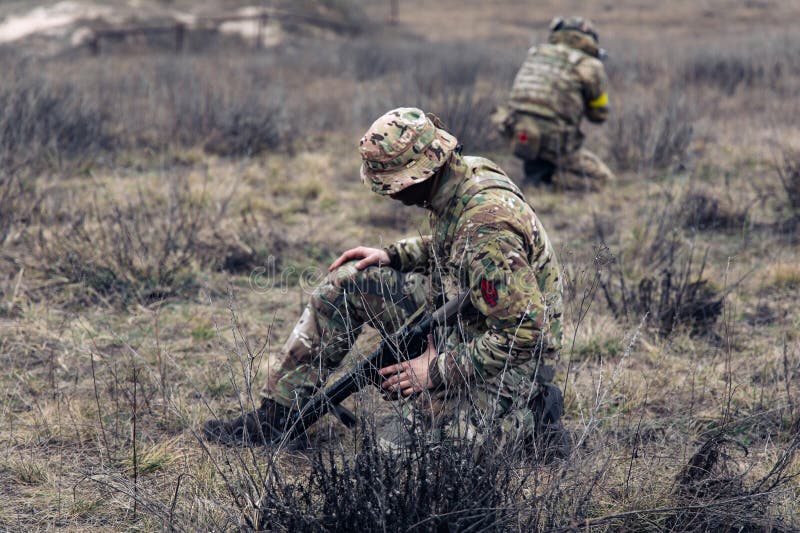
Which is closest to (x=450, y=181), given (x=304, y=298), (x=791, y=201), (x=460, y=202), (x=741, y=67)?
(x=460, y=202)

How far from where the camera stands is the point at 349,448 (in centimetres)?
297

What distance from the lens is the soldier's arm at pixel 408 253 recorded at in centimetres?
308

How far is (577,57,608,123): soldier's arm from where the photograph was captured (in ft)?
22.1

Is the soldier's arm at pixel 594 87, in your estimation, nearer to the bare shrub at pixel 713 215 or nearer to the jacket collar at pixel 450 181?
the bare shrub at pixel 713 215

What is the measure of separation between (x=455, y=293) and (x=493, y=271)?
42cm

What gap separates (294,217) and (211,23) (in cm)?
1361

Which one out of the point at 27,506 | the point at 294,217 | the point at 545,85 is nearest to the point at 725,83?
the point at 545,85

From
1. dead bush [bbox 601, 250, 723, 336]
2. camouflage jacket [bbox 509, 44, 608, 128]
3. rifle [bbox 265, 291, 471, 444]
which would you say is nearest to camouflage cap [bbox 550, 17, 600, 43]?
camouflage jacket [bbox 509, 44, 608, 128]

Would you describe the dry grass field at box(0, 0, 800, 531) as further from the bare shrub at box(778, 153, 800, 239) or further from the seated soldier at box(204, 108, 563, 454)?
the seated soldier at box(204, 108, 563, 454)

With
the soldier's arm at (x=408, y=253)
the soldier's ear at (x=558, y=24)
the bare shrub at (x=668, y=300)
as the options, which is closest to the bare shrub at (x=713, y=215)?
the bare shrub at (x=668, y=300)

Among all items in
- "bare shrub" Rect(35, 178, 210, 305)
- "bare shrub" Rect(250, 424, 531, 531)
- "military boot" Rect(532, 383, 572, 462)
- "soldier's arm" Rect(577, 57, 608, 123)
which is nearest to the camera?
"bare shrub" Rect(250, 424, 531, 531)

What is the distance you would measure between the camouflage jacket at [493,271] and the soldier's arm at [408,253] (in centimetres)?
27

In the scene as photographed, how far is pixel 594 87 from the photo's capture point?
22.2 feet

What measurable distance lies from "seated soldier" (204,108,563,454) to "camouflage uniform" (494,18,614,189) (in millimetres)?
4187
